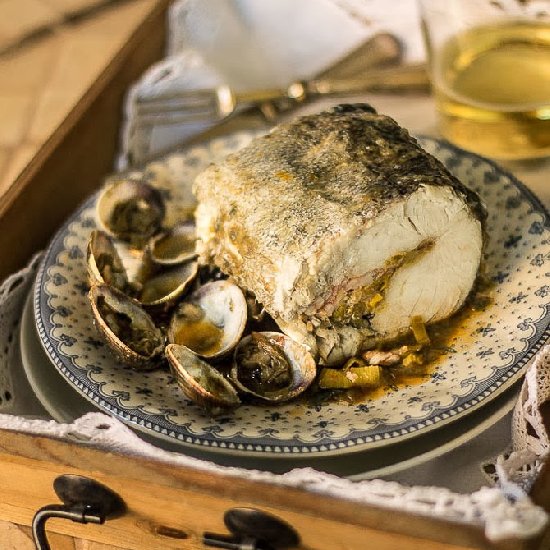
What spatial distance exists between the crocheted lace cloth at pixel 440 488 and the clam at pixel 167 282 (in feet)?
0.87

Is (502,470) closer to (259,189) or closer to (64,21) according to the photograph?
(259,189)

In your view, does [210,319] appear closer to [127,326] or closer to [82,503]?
[127,326]

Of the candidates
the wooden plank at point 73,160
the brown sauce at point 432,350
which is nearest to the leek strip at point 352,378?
the brown sauce at point 432,350

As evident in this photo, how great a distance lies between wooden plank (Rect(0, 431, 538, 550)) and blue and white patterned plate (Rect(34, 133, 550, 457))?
0.11 metres

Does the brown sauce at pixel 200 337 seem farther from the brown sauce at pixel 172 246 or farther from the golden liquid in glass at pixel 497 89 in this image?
the golden liquid in glass at pixel 497 89

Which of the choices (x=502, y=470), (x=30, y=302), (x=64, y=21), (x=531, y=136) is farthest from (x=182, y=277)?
(x=64, y=21)

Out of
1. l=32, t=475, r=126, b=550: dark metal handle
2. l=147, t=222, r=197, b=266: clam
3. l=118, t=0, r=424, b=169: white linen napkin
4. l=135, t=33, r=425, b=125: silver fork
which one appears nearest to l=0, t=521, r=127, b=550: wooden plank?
l=32, t=475, r=126, b=550: dark metal handle

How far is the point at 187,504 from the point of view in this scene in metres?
1.05

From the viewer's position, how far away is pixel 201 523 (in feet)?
3.55

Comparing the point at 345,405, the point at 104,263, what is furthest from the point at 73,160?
the point at 345,405

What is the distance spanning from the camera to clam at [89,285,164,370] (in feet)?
4.30

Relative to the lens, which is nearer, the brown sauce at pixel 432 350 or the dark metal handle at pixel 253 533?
the dark metal handle at pixel 253 533

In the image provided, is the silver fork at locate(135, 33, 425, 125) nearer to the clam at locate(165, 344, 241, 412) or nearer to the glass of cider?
the glass of cider

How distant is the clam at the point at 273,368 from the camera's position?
1279mm
